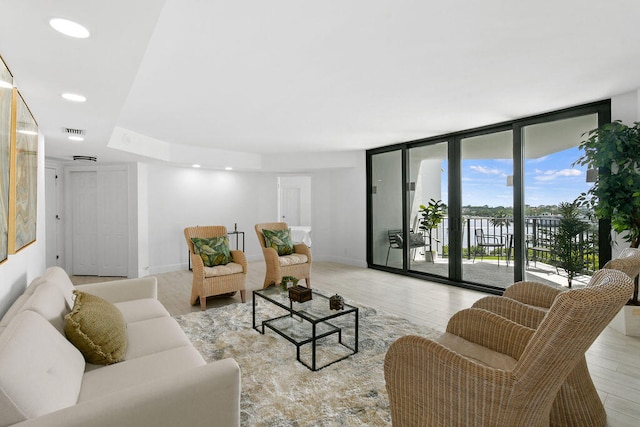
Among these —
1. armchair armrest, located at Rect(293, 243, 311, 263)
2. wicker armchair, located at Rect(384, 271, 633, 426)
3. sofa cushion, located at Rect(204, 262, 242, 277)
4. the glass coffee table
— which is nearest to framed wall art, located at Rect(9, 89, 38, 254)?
sofa cushion, located at Rect(204, 262, 242, 277)

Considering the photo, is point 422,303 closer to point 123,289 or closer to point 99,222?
point 123,289

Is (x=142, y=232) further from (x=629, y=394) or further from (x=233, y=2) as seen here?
(x=629, y=394)

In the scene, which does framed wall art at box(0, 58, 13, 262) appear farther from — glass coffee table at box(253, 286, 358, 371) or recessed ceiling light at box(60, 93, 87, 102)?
glass coffee table at box(253, 286, 358, 371)

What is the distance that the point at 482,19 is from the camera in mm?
1921

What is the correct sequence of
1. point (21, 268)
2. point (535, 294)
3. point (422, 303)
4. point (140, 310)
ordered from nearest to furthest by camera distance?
1. point (535, 294)
2. point (21, 268)
3. point (140, 310)
4. point (422, 303)

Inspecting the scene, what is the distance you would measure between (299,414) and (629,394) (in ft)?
7.43

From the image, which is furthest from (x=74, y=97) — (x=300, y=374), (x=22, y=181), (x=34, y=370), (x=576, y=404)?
(x=576, y=404)

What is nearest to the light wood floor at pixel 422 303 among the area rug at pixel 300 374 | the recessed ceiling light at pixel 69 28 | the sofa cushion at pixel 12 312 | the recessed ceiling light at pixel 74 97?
the area rug at pixel 300 374

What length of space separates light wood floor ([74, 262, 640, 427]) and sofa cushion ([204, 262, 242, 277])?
43 centimetres

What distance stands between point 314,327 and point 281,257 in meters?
2.40

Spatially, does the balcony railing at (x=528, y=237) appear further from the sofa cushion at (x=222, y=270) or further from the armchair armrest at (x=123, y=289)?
the armchair armrest at (x=123, y=289)

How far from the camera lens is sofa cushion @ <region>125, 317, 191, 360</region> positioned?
1.93 meters

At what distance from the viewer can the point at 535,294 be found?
2.28 m

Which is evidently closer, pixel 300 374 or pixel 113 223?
pixel 300 374
